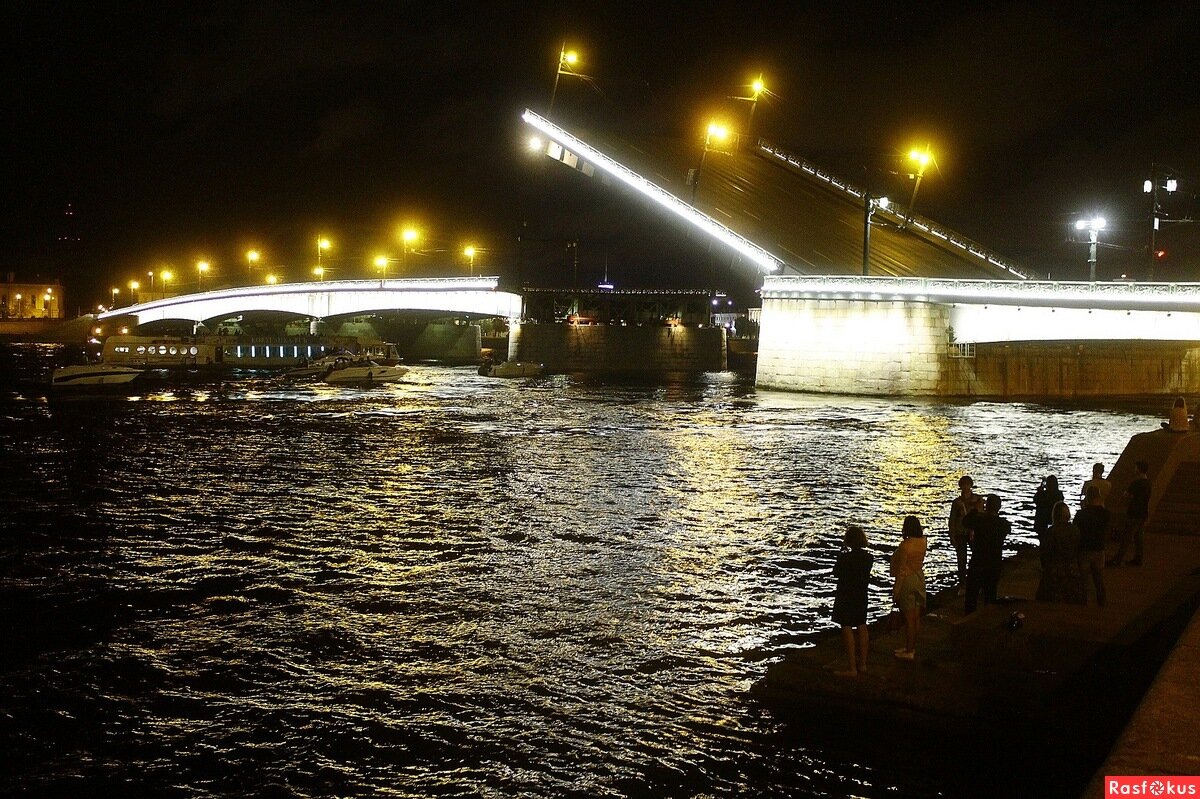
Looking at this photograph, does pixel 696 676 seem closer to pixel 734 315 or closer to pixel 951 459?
pixel 951 459

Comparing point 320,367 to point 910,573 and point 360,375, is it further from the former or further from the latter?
point 910,573

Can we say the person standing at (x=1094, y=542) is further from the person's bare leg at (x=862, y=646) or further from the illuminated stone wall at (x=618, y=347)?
the illuminated stone wall at (x=618, y=347)

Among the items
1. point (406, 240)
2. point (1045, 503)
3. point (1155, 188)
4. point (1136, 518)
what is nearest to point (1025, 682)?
point (1045, 503)

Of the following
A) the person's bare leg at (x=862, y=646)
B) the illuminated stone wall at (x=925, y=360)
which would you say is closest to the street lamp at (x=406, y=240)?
the illuminated stone wall at (x=925, y=360)

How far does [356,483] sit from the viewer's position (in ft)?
77.1

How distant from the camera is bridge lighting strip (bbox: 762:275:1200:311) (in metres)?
A: 43.6

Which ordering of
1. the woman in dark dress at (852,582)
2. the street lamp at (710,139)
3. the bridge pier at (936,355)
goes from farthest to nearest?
the street lamp at (710,139), the bridge pier at (936,355), the woman in dark dress at (852,582)

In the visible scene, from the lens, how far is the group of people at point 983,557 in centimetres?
877

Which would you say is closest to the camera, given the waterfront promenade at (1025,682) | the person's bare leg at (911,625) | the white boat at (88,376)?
the waterfront promenade at (1025,682)

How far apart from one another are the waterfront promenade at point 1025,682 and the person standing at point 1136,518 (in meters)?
1.63

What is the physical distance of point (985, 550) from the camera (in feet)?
34.3
